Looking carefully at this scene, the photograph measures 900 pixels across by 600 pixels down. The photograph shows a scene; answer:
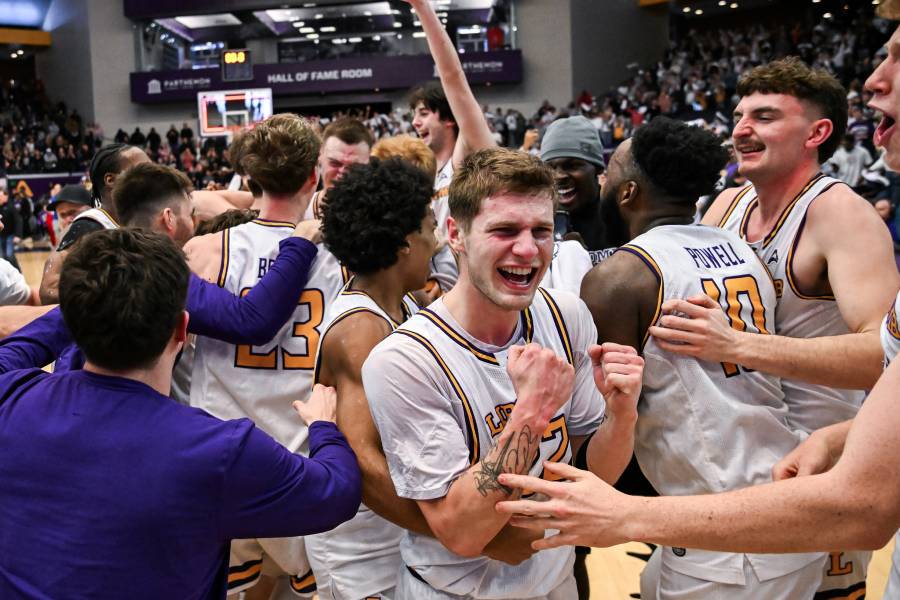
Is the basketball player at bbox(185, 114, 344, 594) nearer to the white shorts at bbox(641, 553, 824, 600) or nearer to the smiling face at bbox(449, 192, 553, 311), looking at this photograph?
the smiling face at bbox(449, 192, 553, 311)

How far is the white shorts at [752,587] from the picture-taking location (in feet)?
8.43

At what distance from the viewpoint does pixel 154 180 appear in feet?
11.4

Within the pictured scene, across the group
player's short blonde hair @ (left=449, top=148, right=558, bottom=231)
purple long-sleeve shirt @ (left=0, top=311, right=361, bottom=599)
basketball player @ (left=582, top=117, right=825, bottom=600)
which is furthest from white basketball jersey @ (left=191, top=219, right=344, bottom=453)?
purple long-sleeve shirt @ (left=0, top=311, right=361, bottom=599)

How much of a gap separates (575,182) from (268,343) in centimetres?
170

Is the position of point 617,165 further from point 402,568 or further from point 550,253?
point 402,568

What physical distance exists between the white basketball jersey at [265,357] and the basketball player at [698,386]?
3.26 feet

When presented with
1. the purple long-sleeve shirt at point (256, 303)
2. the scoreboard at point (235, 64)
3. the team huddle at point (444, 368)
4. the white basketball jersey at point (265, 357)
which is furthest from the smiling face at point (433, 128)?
the scoreboard at point (235, 64)

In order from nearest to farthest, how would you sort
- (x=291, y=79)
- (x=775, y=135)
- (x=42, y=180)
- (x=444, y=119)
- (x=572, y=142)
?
(x=775, y=135)
(x=572, y=142)
(x=444, y=119)
(x=42, y=180)
(x=291, y=79)

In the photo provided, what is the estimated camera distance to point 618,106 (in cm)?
2489

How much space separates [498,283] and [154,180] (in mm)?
1848

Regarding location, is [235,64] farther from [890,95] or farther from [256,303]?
[890,95]

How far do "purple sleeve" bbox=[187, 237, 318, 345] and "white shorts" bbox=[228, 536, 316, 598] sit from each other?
29.9 inches

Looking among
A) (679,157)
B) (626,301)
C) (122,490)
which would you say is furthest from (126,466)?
(679,157)

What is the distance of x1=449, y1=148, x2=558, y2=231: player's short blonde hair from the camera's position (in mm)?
2258
